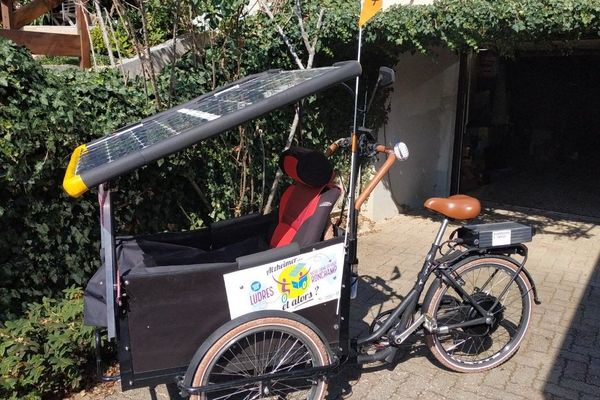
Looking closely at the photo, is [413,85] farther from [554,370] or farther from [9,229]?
[9,229]

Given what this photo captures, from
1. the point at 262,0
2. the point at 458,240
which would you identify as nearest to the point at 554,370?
the point at 458,240

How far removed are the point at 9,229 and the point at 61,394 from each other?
3.55ft

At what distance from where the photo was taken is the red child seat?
2799mm

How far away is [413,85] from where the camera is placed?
6.97 metres

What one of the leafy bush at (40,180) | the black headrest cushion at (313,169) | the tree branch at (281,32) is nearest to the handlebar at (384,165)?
the black headrest cushion at (313,169)

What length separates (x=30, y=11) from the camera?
4848 mm

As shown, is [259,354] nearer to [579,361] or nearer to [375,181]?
[375,181]

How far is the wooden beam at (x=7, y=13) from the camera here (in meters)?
4.62

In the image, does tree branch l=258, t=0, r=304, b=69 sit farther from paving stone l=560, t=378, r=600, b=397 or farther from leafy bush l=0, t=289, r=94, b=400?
paving stone l=560, t=378, r=600, b=397

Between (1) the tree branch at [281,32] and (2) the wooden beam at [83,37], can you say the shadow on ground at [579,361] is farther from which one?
(2) the wooden beam at [83,37]

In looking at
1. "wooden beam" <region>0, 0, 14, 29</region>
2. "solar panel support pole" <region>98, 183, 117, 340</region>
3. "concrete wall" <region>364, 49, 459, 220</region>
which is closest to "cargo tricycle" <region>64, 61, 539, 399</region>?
"solar panel support pole" <region>98, 183, 117, 340</region>

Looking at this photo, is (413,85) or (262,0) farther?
(413,85)

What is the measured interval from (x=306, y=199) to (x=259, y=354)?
1.01 meters

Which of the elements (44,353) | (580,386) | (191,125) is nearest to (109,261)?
(191,125)
